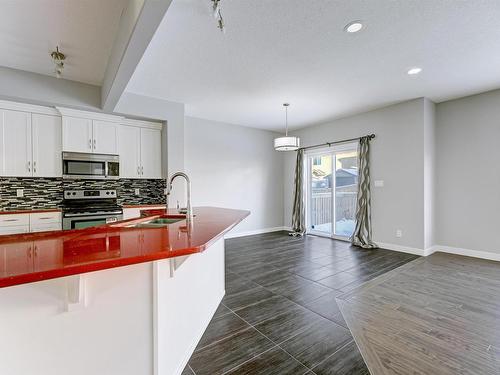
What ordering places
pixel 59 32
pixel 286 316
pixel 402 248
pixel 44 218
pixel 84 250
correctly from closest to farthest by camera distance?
pixel 84 250, pixel 286 316, pixel 59 32, pixel 44 218, pixel 402 248

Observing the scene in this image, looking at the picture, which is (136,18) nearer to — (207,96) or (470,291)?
(207,96)

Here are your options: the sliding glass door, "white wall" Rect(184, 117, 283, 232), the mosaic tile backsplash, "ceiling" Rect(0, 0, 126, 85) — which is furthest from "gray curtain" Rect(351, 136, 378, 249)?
"ceiling" Rect(0, 0, 126, 85)

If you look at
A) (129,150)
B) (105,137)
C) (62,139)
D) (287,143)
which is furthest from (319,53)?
(62,139)

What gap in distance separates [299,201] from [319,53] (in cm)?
405

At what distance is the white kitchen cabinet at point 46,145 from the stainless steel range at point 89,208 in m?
0.41

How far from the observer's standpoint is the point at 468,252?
4.21 metres

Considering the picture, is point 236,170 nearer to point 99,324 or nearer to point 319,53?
point 319,53

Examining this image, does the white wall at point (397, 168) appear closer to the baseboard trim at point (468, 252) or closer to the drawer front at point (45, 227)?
the baseboard trim at point (468, 252)

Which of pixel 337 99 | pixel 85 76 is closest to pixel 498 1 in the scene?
pixel 337 99

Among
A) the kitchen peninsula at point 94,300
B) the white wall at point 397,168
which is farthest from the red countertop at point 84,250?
the white wall at point 397,168

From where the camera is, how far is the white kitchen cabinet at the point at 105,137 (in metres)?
3.95

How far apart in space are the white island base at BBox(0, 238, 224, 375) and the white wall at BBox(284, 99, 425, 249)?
4.30 meters

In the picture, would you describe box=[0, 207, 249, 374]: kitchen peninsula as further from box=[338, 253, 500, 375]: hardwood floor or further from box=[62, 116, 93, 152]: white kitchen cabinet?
box=[62, 116, 93, 152]: white kitchen cabinet

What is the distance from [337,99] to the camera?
4.31m
